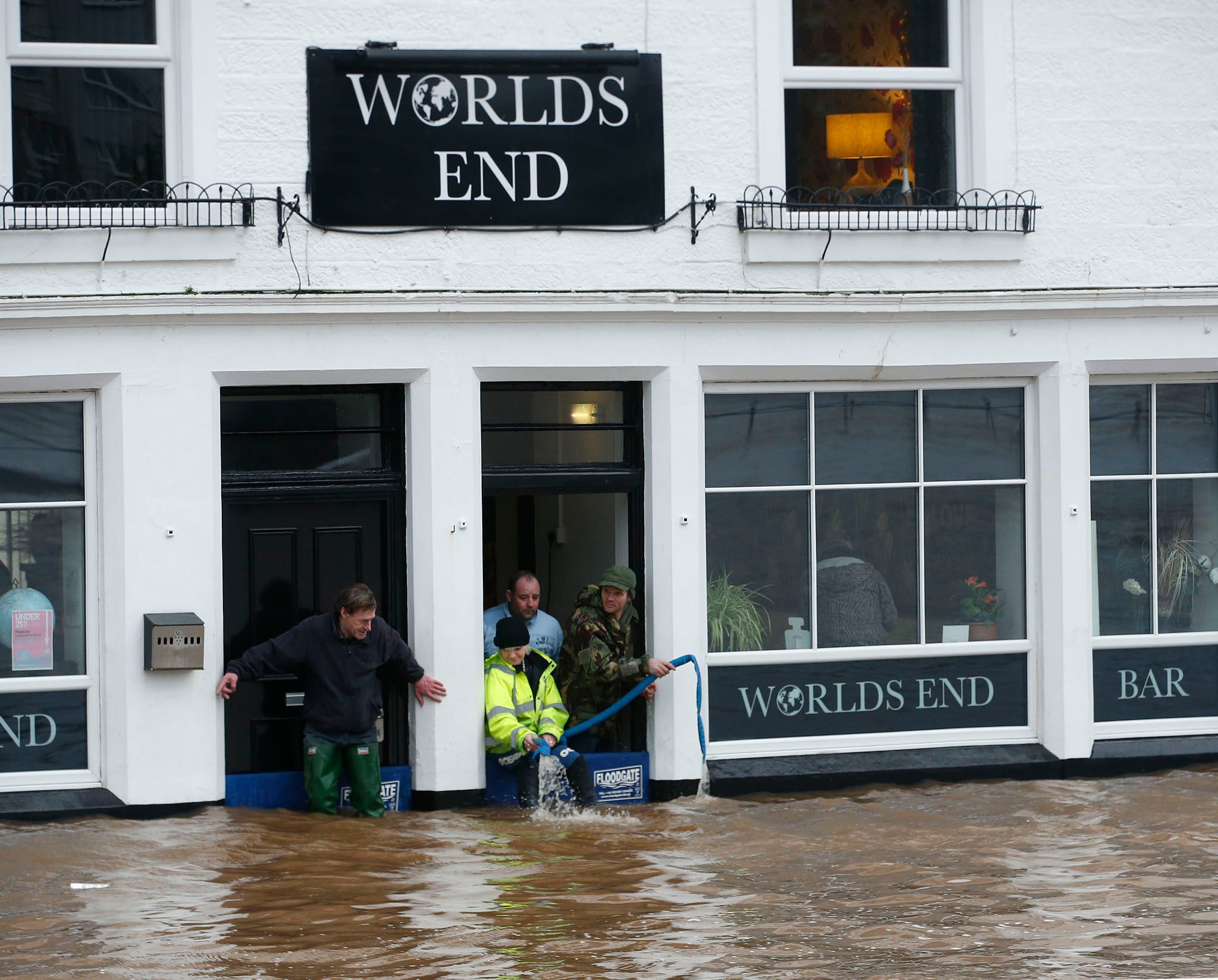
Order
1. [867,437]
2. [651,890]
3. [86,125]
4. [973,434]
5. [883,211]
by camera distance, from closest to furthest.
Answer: [651,890], [86,125], [883,211], [867,437], [973,434]

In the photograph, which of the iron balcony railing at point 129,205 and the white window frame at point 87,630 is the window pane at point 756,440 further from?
the white window frame at point 87,630

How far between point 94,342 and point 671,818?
439 centimetres

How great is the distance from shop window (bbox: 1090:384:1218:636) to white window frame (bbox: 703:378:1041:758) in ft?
1.61

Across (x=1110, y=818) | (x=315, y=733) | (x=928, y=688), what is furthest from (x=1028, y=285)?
(x=315, y=733)

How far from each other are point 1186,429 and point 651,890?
550 cm

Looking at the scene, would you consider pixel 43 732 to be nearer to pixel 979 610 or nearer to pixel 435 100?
pixel 435 100

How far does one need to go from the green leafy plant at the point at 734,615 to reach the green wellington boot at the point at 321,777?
2553 millimetres

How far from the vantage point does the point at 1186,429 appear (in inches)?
445

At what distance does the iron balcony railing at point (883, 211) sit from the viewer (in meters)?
10.4

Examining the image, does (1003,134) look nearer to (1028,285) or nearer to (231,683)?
(1028,285)

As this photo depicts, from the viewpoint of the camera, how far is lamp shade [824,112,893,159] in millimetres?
10680

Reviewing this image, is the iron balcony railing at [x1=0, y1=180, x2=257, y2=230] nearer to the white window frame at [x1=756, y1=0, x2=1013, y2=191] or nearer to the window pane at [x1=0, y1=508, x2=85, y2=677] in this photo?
the window pane at [x1=0, y1=508, x2=85, y2=677]

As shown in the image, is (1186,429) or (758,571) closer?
(758,571)

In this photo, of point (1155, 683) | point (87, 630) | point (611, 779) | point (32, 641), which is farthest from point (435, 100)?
point (1155, 683)
